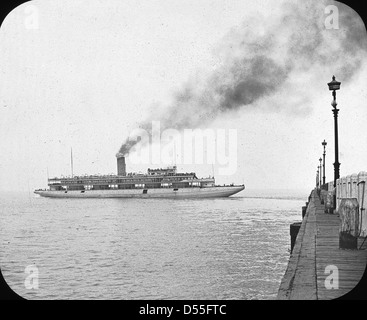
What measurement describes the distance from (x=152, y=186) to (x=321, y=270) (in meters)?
95.5

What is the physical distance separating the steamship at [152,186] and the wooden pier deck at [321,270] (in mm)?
89405

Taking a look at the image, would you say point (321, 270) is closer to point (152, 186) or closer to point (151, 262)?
point (151, 262)

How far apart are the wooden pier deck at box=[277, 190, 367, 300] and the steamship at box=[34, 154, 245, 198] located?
89.4m

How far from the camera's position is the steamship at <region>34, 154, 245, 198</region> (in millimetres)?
99250

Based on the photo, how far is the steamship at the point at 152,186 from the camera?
99250 millimetres

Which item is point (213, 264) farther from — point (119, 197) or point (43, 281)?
point (119, 197)

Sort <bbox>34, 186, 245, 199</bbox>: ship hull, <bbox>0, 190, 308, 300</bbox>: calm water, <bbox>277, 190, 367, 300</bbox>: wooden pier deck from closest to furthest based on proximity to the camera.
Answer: <bbox>277, 190, 367, 300</bbox>: wooden pier deck
<bbox>0, 190, 308, 300</bbox>: calm water
<bbox>34, 186, 245, 199</bbox>: ship hull

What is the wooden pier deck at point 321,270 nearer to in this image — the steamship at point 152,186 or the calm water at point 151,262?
the calm water at point 151,262

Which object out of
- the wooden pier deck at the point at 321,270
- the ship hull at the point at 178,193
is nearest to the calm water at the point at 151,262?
the wooden pier deck at the point at 321,270

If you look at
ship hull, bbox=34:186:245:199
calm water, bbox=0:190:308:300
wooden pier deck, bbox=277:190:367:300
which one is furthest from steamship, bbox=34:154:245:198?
wooden pier deck, bbox=277:190:367:300

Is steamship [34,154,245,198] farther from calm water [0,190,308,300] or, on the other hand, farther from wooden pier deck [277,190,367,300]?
wooden pier deck [277,190,367,300]

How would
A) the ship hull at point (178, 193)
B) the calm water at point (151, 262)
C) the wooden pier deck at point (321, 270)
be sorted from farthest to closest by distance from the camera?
the ship hull at point (178, 193) < the calm water at point (151, 262) < the wooden pier deck at point (321, 270)

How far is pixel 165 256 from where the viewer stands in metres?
20.0
